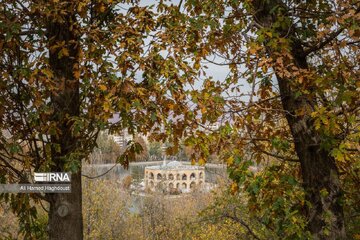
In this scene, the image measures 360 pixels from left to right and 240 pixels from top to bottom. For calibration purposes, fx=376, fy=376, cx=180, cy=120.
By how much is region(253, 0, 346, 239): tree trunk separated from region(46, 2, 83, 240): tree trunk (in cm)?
239

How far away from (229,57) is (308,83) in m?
1.35

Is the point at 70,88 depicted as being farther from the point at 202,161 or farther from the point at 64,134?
the point at 202,161

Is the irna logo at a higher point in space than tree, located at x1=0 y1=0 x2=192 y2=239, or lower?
lower

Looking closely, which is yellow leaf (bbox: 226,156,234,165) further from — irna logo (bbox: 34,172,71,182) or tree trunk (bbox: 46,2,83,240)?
irna logo (bbox: 34,172,71,182)

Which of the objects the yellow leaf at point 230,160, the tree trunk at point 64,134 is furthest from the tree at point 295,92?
the tree trunk at point 64,134

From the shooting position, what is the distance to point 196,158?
158 inches

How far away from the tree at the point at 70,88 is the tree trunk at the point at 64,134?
12mm

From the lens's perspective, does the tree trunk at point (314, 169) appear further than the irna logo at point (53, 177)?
No

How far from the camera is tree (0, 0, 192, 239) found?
163 inches

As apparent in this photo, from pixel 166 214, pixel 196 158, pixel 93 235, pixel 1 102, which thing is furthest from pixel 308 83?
pixel 166 214

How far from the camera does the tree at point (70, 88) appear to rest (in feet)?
13.6

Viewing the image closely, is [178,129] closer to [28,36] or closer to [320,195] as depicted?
[320,195]

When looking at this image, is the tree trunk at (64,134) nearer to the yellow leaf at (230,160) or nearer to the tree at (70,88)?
the tree at (70,88)

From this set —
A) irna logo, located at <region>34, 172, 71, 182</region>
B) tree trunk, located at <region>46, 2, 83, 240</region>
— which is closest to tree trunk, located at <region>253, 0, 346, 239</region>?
tree trunk, located at <region>46, 2, 83, 240</region>
